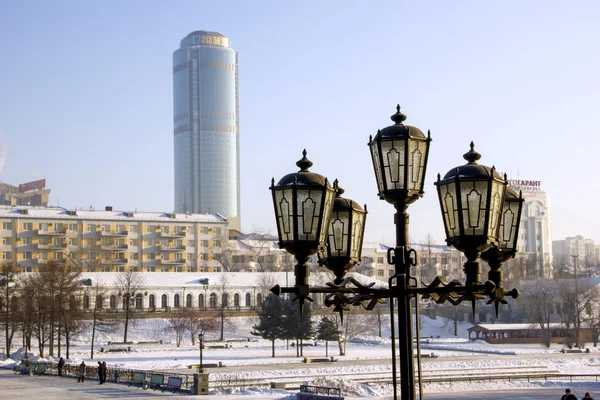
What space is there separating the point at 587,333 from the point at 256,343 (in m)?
34.6

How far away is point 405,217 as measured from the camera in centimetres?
895

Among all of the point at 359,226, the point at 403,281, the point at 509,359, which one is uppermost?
the point at 359,226

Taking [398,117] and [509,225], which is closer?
[398,117]

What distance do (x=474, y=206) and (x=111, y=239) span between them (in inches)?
4902

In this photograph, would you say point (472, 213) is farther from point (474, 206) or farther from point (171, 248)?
point (171, 248)

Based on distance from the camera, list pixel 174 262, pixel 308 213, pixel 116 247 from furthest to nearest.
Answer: pixel 174 262
pixel 116 247
pixel 308 213

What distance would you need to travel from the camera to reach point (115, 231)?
13000 cm

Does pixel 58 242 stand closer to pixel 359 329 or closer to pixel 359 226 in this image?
pixel 359 329

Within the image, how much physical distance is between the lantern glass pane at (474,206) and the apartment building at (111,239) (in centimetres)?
11232

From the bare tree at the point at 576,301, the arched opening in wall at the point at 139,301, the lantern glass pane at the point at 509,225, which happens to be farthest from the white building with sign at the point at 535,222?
the lantern glass pane at the point at 509,225

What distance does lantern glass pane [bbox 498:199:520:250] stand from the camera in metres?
9.84

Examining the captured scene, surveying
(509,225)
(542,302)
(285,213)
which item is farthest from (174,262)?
(285,213)

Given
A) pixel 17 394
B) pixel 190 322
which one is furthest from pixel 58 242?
pixel 17 394

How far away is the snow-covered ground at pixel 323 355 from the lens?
5175 cm
